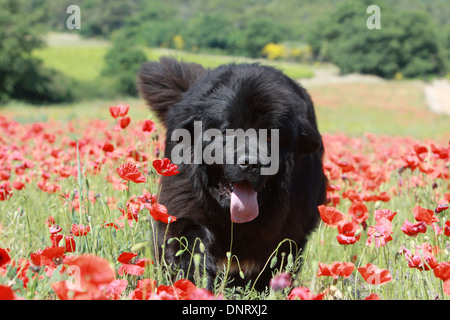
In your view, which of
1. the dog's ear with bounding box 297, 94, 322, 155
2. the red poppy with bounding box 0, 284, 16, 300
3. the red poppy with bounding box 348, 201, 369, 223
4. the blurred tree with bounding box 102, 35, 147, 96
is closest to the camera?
the red poppy with bounding box 0, 284, 16, 300

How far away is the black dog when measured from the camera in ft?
9.35

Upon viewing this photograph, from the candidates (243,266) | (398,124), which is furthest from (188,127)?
(398,124)

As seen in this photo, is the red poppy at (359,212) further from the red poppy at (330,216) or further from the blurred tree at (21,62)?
the blurred tree at (21,62)

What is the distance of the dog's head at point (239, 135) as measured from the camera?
9.09 feet

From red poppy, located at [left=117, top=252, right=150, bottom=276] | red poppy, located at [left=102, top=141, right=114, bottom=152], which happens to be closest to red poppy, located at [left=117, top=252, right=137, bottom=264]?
red poppy, located at [left=117, top=252, right=150, bottom=276]

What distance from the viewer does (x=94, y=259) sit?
1281 millimetres

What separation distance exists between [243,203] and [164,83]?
1.43m

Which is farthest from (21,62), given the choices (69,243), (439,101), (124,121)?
(69,243)

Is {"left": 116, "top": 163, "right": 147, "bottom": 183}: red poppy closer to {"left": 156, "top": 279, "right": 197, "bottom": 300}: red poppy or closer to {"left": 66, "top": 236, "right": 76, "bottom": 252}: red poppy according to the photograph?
{"left": 66, "top": 236, "right": 76, "bottom": 252}: red poppy

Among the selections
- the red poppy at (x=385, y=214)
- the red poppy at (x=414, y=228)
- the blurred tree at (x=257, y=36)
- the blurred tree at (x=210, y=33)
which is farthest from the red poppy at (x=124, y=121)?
the blurred tree at (x=210, y=33)

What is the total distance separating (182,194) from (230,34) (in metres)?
68.5

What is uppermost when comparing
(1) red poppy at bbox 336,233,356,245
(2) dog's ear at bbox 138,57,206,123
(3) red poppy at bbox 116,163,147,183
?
(2) dog's ear at bbox 138,57,206,123

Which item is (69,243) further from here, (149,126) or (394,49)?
(394,49)
